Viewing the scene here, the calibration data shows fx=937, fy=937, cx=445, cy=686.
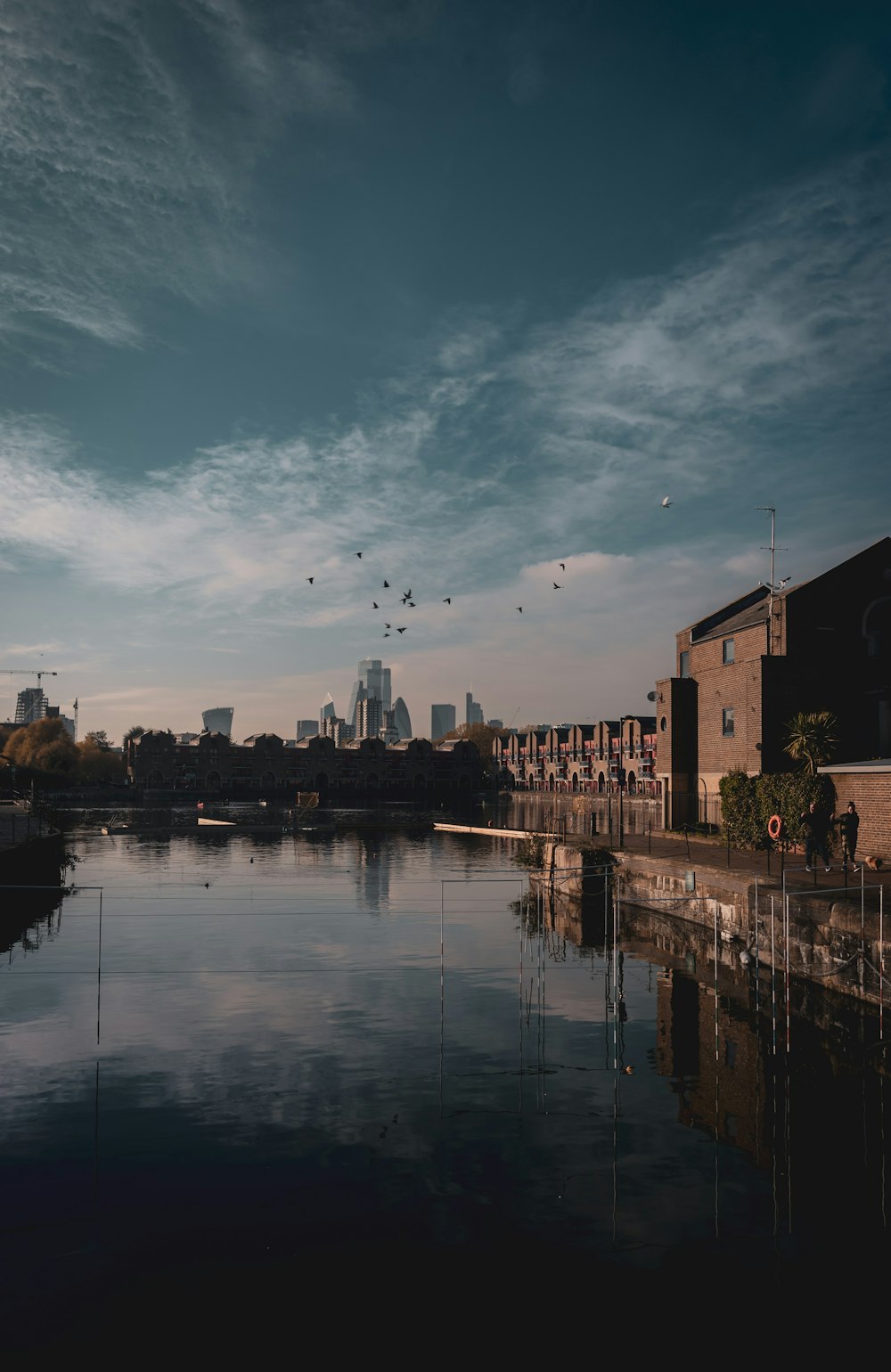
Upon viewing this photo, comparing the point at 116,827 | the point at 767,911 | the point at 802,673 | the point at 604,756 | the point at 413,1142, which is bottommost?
the point at 116,827

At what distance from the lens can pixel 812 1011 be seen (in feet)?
85.7

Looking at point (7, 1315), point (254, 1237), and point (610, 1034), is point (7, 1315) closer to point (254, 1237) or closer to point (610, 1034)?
point (254, 1237)

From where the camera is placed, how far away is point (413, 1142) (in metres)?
17.4

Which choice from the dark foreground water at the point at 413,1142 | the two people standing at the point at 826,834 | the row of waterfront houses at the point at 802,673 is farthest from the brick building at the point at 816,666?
the dark foreground water at the point at 413,1142

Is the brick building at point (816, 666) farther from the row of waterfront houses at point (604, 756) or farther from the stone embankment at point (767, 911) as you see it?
the row of waterfront houses at point (604, 756)

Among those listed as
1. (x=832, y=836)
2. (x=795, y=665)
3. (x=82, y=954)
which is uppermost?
(x=795, y=665)

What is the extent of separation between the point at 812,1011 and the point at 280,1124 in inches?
614

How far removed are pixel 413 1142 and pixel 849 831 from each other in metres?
25.7

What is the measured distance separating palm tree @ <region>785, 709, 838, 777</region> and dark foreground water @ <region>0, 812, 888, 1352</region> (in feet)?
44.5

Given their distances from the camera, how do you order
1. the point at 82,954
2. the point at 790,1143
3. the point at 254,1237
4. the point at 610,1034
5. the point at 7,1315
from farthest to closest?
the point at 82,954 → the point at 610,1034 → the point at 790,1143 → the point at 254,1237 → the point at 7,1315

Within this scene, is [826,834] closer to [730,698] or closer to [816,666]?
[816,666]

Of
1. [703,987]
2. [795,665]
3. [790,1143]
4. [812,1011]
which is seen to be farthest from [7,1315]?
[795,665]

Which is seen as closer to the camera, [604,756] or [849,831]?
[849,831]

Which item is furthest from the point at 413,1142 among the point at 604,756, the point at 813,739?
the point at 604,756
